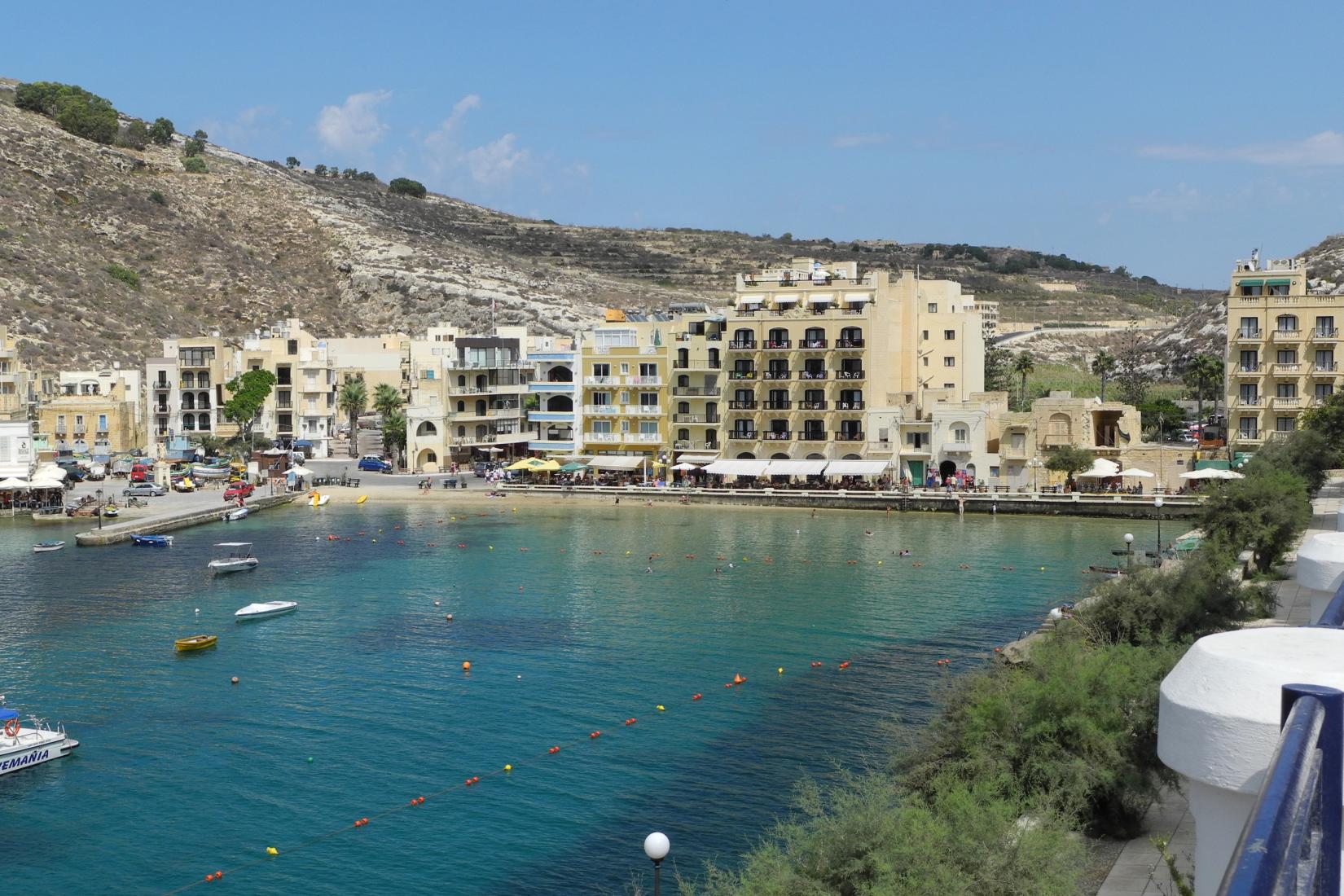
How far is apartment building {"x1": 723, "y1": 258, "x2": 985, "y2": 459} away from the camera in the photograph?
271 ft

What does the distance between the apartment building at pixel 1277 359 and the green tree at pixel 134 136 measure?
156 metres

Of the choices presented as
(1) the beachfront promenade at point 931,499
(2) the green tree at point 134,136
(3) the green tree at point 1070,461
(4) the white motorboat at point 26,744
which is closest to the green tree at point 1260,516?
(1) the beachfront promenade at point 931,499

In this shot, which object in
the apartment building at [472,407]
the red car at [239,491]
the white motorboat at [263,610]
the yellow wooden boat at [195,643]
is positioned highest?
the apartment building at [472,407]

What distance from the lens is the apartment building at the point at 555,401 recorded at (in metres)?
92.4

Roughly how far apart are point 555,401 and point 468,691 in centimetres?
5760

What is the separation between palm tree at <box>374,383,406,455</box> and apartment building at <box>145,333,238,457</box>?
38.7 feet

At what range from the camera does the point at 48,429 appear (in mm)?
96062

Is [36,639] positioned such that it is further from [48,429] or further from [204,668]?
[48,429]

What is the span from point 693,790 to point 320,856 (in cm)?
769

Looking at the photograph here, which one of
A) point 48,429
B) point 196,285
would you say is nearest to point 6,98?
point 196,285

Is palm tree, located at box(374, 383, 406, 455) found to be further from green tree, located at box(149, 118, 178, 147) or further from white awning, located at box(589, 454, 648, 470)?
green tree, located at box(149, 118, 178, 147)

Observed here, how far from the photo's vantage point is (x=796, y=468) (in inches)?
3223

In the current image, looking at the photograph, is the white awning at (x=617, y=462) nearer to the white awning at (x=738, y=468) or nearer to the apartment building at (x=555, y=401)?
the apartment building at (x=555, y=401)

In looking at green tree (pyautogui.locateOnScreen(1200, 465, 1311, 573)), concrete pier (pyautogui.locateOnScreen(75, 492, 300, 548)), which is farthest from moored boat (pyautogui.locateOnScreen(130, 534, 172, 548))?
green tree (pyautogui.locateOnScreen(1200, 465, 1311, 573))
